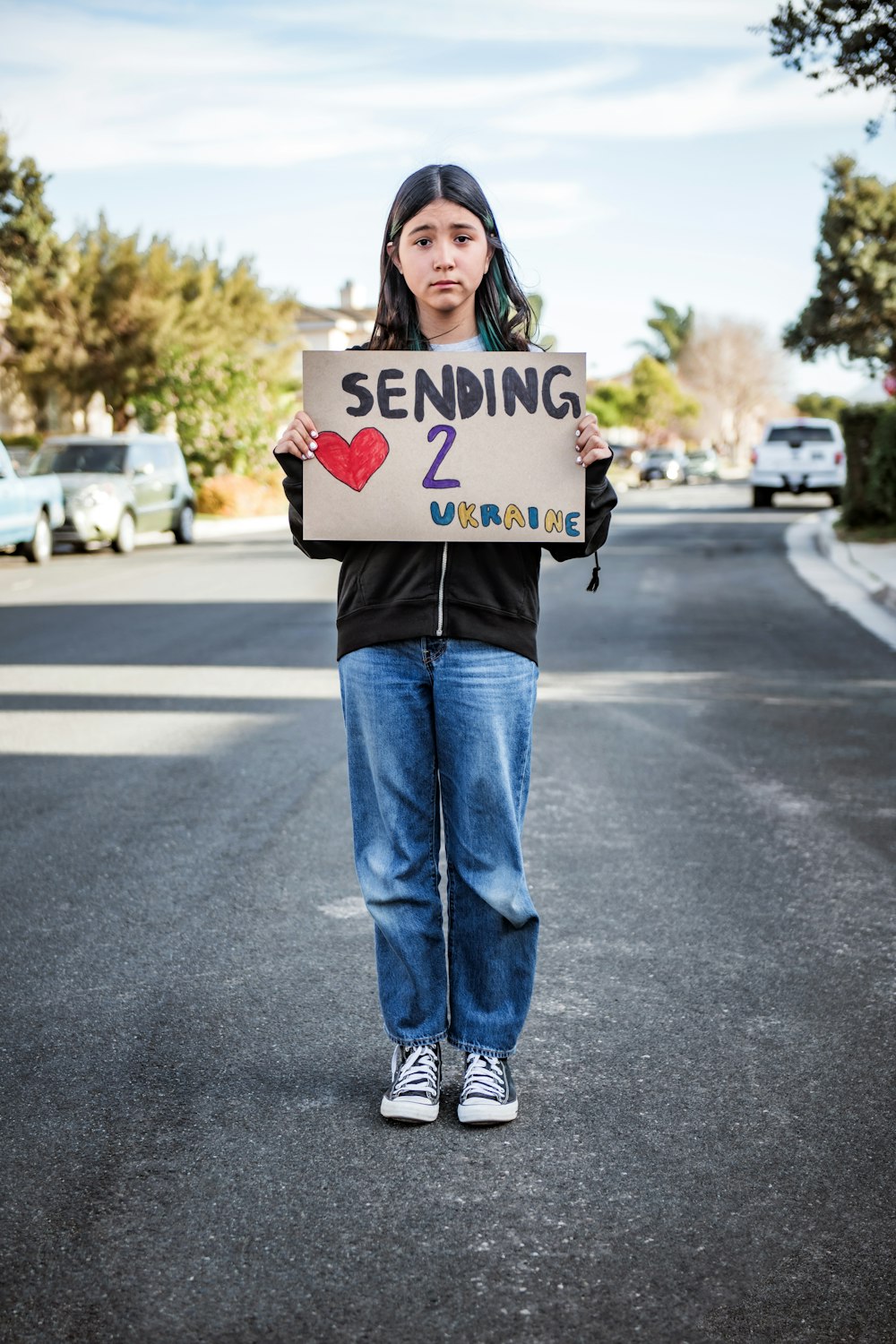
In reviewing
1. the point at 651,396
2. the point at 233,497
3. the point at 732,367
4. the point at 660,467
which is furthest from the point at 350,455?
the point at 732,367

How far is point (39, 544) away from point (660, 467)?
44.3 metres

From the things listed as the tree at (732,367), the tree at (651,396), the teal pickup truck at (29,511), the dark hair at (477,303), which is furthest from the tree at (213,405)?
the tree at (732,367)

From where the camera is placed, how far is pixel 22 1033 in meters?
3.81

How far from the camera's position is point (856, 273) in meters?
36.4

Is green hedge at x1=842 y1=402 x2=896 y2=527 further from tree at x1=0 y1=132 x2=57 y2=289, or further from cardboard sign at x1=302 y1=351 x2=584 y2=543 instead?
cardboard sign at x1=302 y1=351 x2=584 y2=543

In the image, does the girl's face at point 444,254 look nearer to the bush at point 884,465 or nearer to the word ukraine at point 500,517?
the word ukraine at point 500,517

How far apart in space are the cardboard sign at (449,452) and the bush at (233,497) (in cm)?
2903

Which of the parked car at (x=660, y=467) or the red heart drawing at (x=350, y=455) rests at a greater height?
the red heart drawing at (x=350, y=455)

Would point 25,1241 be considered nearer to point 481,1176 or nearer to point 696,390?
point 481,1176

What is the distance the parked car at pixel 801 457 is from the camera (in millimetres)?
30953

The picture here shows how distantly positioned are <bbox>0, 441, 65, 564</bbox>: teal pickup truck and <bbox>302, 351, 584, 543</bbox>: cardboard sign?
1558cm

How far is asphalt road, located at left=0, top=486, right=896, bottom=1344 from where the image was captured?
259 centimetres

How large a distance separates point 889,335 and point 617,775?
32.6m

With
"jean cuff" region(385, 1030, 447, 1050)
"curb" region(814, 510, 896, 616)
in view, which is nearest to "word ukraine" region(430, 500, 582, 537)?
"jean cuff" region(385, 1030, 447, 1050)
